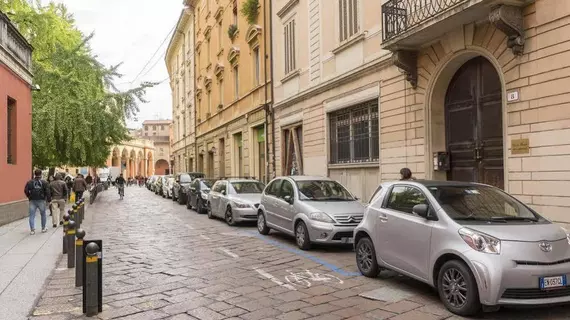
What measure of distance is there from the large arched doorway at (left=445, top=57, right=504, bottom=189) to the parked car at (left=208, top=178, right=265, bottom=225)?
18.5 ft

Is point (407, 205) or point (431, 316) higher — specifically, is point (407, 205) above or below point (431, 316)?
above

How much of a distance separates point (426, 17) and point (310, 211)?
4.74 m

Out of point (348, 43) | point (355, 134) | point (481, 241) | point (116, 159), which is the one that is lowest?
point (481, 241)

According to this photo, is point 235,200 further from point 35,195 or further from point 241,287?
point 241,287

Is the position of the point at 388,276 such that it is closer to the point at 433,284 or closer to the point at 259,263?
the point at 433,284

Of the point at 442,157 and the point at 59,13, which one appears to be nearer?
the point at 442,157

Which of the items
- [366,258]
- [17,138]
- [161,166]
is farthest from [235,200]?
[161,166]

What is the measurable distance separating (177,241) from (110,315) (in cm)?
576

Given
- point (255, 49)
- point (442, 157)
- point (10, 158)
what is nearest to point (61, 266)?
point (442, 157)

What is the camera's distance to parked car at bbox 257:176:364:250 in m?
9.19

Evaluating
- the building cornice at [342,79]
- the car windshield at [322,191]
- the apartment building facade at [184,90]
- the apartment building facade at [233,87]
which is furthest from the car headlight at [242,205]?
the apartment building facade at [184,90]

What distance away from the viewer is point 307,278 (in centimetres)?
718

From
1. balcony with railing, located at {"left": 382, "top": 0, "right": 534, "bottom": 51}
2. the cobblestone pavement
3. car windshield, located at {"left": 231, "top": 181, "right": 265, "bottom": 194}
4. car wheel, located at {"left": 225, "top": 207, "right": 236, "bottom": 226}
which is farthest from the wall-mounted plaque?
car windshield, located at {"left": 231, "top": 181, "right": 265, "bottom": 194}

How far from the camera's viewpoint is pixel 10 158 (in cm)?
1582
